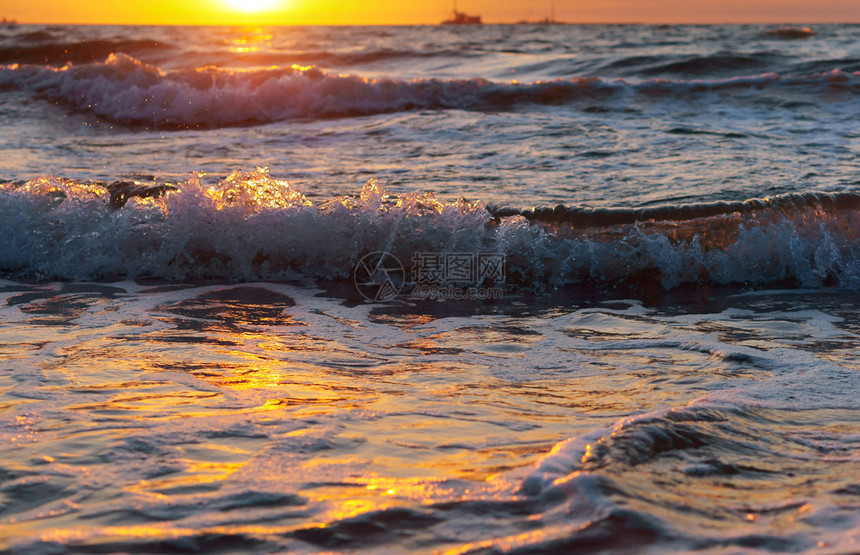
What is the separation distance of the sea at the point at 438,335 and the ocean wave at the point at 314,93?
1036 millimetres

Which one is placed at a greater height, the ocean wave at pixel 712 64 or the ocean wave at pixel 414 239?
the ocean wave at pixel 712 64

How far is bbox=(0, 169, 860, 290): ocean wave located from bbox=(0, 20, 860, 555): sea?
2 centimetres

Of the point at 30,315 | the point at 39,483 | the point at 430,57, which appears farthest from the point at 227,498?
the point at 430,57

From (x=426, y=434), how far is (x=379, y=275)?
2.72 metres

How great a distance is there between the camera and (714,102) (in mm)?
11469

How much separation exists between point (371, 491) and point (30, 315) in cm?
281

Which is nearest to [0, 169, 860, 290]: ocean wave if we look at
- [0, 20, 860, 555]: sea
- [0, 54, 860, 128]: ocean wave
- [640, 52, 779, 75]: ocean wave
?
[0, 20, 860, 555]: sea

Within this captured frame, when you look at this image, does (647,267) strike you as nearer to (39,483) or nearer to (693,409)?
(693,409)

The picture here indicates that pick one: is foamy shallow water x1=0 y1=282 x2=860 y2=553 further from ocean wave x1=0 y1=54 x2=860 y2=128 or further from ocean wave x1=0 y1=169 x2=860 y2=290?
ocean wave x1=0 y1=54 x2=860 y2=128

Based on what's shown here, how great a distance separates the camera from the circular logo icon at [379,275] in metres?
4.81

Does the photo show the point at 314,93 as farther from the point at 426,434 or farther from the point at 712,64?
the point at 426,434

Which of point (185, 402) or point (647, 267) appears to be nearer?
point (185, 402)

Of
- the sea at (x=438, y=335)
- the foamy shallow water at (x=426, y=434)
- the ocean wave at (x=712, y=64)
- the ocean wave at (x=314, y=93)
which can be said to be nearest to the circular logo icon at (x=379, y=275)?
the sea at (x=438, y=335)

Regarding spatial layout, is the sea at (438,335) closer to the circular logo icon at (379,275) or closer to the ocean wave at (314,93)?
the circular logo icon at (379,275)
